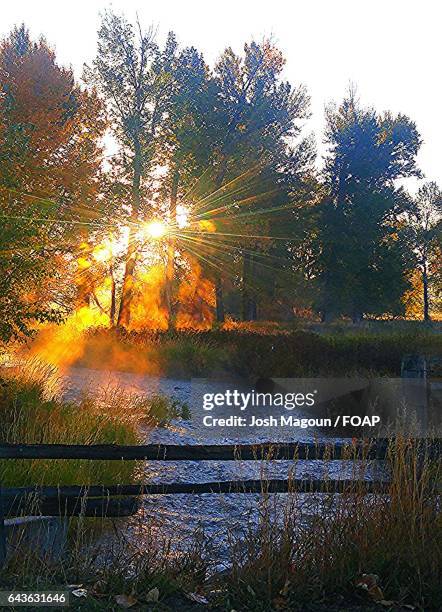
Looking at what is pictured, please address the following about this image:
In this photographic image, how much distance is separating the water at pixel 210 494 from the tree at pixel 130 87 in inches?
690

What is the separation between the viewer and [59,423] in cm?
894

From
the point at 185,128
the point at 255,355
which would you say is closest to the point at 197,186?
the point at 185,128

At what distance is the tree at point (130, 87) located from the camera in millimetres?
30531

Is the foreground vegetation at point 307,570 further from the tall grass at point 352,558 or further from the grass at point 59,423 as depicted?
the grass at point 59,423

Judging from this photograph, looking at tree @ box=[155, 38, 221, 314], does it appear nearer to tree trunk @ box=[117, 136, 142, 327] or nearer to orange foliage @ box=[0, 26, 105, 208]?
tree trunk @ box=[117, 136, 142, 327]

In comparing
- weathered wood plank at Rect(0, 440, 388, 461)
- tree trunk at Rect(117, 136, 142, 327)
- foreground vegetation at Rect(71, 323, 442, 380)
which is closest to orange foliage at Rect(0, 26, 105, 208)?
tree trunk at Rect(117, 136, 142, 327)

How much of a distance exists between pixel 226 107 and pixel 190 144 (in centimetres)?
247

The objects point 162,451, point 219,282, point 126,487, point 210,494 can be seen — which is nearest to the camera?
point 162,451

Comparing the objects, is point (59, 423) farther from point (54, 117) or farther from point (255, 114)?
point (255, 114)

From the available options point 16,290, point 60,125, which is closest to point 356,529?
point 16,290

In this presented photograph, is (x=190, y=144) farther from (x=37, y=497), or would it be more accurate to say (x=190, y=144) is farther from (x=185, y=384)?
(x=37, y=497)

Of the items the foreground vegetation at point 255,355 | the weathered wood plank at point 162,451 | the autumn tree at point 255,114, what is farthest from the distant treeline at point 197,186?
the weathered wood plank at point 162,451

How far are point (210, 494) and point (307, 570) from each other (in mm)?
4342

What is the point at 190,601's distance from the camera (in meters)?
4.19
